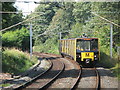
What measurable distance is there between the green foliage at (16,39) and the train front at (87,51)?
1185 centimetres

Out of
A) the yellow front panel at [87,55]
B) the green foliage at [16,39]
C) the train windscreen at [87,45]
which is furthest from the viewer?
the green foliage at [16,39]

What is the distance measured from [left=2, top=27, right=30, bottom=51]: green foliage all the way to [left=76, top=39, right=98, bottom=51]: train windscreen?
467 inches

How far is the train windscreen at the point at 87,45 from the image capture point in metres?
22.6

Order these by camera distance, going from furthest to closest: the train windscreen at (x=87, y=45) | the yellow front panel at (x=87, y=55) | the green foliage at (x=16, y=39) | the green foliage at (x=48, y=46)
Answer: the green foliage at (x=48, y=46)
the green foliage at (x=16, y=39)
the train windscreen at (x=87, y=45)
the yellow front panel at (x=87, y=55)

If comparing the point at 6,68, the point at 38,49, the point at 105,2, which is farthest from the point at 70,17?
the point at 6,68

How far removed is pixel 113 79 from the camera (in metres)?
16.3

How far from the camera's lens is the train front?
2244cm

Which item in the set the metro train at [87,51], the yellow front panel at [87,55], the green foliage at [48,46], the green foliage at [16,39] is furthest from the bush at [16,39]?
the green foliage at [48,46]

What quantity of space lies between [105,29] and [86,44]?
11.2 m

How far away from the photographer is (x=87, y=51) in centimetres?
2248

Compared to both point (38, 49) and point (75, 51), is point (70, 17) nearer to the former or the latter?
point (38, 49)

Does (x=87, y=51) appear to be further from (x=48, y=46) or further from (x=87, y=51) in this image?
(x=48, y=46)

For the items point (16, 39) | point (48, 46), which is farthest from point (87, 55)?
point (48, 46)

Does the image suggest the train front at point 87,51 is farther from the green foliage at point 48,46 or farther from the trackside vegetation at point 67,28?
the green foliage at point 48,46
